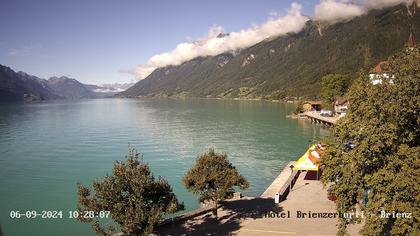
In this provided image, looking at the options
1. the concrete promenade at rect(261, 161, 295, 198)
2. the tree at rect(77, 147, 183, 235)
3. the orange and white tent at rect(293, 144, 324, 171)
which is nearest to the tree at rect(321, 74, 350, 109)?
the concrete promenade at rect(261, 161, 295, 198)

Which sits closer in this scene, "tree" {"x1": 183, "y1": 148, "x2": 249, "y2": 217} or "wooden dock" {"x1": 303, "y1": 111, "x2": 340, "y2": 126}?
"tree" {"x1": 183, "y1": 148, "x2": 249, "y2": 217}

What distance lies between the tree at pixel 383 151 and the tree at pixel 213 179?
10817 millimetres

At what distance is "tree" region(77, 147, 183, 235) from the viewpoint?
2362 centimetres

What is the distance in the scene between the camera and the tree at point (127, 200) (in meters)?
23.6

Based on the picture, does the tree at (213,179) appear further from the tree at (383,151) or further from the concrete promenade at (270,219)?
the tree at (383,151)

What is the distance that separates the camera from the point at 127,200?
2423cm

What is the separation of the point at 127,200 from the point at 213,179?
35.3 feet

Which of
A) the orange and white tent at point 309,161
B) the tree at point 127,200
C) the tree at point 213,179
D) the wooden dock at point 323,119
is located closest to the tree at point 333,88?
the wooden dock at point 323,119

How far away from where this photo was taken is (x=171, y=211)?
25812mm

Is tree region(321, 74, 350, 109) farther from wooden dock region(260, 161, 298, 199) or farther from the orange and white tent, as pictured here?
the orange and white tent

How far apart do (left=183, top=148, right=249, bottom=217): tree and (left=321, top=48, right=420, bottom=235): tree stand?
10817 mm

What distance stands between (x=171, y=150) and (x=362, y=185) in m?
66.8

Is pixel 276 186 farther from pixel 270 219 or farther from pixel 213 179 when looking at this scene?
pixel 213 179

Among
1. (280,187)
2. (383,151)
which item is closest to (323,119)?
(280,187)
